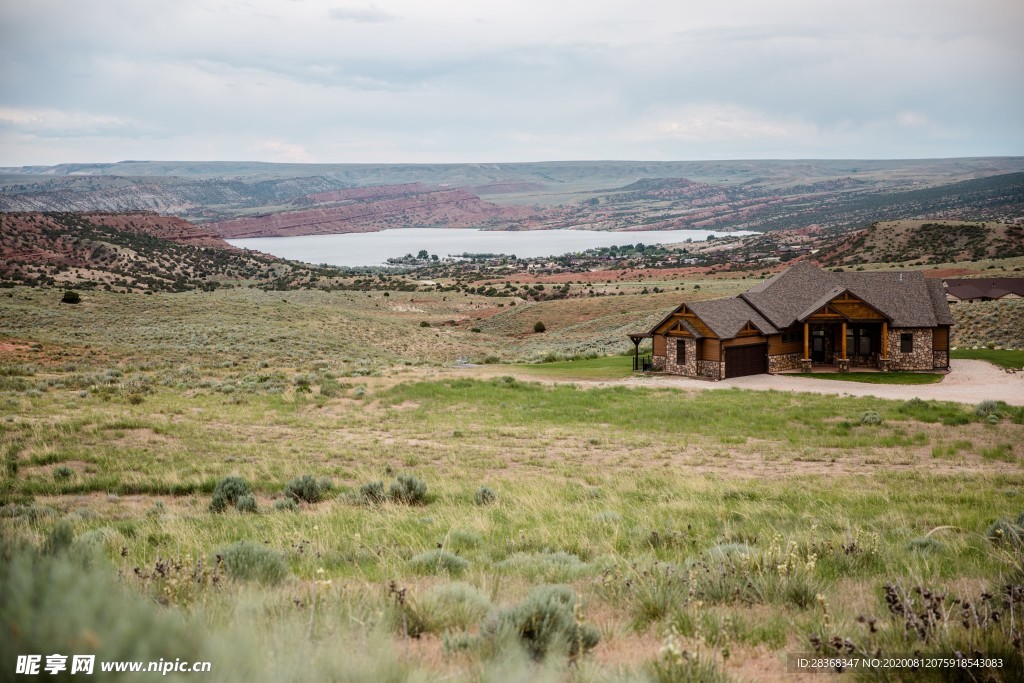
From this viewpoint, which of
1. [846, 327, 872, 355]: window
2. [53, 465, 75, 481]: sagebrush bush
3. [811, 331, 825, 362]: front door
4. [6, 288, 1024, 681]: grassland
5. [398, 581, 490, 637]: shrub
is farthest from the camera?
[811, 331, 825, 362]: front door

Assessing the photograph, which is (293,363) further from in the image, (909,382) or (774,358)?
(909,382)

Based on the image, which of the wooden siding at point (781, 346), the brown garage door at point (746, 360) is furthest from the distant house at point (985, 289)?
the brown garage door at point (746, 360)

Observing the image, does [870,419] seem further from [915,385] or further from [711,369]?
[711,369]

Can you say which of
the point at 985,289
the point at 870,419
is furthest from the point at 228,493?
the point at 985,289

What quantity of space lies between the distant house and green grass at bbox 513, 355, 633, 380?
3143 centimetres

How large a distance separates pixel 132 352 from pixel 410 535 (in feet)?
113

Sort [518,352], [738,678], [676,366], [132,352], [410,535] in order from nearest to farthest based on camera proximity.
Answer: [738,678] → [410,535] → [676,366] → [132,352] → [518,352]

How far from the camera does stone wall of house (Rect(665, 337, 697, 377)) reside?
32.2 m

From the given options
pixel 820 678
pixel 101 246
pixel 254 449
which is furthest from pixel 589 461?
pixel 101 246

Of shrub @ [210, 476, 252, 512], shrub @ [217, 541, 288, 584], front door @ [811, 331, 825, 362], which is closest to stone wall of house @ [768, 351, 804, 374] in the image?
front door @ [811, 331, 825, 362]

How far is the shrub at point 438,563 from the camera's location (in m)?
6.50

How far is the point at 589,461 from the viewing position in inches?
655

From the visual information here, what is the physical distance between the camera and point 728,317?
3216 cm

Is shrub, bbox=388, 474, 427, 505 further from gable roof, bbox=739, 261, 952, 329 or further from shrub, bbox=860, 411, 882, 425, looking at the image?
gable roof, bbox=739, 261, 952, 329
